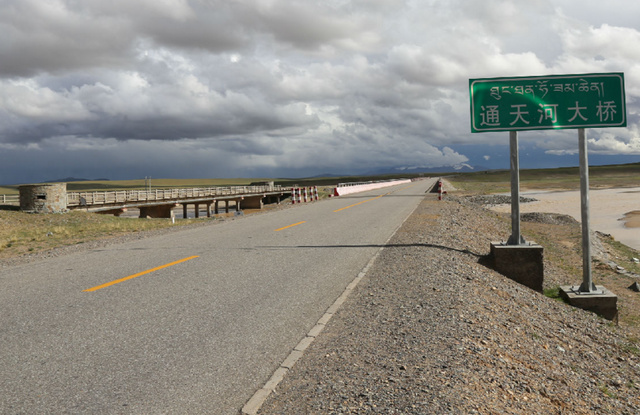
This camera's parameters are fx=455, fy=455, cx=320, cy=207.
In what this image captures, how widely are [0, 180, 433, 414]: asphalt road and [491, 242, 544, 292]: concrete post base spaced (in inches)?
108

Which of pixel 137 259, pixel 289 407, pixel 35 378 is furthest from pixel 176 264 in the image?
pixel 289 407

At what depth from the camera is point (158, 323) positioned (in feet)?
16.8

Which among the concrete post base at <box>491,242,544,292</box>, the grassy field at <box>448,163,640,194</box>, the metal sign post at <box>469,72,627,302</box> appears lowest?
the concrete post base at <box>491,242,544,292</box>

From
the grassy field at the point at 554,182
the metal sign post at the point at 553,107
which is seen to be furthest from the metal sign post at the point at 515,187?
the grassy field at the point at 554,182

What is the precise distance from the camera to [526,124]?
855cm

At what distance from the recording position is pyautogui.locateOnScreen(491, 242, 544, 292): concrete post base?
9133 millimetres

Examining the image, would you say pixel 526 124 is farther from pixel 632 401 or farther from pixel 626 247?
pixel 626 247

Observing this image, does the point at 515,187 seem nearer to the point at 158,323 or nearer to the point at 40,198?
the point at 158,323

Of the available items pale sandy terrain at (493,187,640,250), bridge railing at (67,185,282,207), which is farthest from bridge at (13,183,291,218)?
pale sandy terrain at (493,187,640,250)

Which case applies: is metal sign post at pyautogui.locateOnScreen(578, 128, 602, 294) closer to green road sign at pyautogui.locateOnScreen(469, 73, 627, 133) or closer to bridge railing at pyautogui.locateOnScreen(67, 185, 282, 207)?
green road sign at pyautogui.locateOnScreen(469, 73, 627, 133)

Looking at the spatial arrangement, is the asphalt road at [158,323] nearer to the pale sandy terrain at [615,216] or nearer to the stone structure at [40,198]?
the stone structure at [40,198]

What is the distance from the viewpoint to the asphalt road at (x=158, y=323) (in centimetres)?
354

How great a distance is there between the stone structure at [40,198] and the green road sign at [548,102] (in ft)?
81.5

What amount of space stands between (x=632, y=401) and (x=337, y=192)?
108 feet
